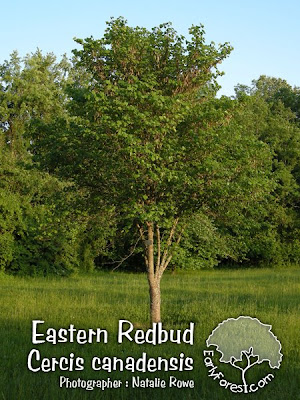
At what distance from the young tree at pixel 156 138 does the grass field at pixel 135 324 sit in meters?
2.45

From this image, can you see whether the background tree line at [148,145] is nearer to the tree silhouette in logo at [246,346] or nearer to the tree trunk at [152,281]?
the tree trunk at [152,281]

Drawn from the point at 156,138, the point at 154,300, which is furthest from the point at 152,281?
the point at 156,138

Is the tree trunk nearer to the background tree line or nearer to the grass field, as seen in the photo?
the background tree line

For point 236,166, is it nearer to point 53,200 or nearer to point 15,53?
point 53,200

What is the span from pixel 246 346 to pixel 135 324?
15.6 ft

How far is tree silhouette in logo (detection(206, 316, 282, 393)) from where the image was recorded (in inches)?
404

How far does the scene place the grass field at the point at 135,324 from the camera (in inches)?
342

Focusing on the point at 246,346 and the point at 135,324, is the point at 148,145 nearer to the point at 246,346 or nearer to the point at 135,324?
the point at 246,346

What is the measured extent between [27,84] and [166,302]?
936 inches

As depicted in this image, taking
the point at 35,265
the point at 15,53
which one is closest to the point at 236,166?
the point at 35,265

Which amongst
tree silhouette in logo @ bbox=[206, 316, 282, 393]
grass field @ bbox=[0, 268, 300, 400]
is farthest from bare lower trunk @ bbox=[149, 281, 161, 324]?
tree silhouette in logo @ bbox=[206, 316, 282, 393]

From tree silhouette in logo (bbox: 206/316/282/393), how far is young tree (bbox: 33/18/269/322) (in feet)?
8.50

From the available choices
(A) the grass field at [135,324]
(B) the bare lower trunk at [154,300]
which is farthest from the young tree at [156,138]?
(A) the grass field at [135,324]

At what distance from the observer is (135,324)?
569 inches
